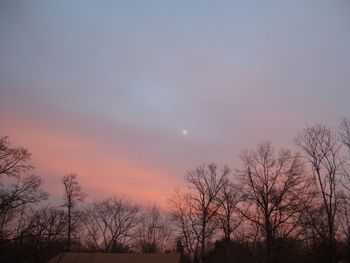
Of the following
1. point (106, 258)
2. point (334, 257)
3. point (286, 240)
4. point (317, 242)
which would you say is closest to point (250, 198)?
point (286, 240)

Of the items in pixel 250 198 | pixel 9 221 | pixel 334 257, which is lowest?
pixel 334 257

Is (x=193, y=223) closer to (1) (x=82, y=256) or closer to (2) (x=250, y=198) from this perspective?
(2) (x=250, y=198)

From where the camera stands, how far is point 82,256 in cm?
5869

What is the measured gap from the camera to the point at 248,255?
7844 cm

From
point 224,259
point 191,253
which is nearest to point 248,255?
point 224,259

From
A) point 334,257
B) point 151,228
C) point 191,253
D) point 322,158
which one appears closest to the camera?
point 334,257

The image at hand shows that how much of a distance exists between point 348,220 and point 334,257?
28.5ft

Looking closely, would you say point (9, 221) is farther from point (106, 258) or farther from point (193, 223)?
point (193, 223)

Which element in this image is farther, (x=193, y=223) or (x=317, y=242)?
(x=193, y=223)

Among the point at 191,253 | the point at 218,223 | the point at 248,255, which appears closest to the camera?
the point at 218,223

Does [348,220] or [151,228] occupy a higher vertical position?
[151,228]

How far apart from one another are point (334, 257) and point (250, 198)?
14.9m

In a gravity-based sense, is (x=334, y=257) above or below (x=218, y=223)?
below

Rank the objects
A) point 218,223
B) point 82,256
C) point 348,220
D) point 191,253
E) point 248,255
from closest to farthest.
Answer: point 348,220 → point 82,256 → point 218,223 → point 191,253 → point 248,255
